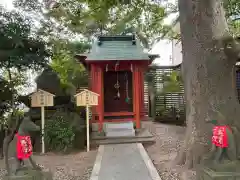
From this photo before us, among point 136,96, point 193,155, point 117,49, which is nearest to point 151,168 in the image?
point 193,155

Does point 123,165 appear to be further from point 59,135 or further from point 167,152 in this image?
point 59,135

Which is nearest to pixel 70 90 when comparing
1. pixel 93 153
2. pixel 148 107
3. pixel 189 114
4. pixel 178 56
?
pixel 148 107

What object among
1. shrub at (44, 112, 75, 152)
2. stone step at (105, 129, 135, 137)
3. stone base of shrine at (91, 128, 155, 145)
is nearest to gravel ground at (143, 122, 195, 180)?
stone base of shrine at (91, 128, 155, 145)

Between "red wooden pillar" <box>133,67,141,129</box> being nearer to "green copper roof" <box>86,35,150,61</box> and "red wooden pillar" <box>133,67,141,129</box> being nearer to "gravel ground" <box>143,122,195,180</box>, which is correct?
"green copper roof" <box>86,35,150,61</box>

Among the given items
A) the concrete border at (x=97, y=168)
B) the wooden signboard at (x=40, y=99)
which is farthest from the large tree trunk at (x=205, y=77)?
the wooden signboard at (x=40, y=99)

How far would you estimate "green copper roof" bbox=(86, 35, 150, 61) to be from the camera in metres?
8.96

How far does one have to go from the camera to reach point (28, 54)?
A: 328 inches

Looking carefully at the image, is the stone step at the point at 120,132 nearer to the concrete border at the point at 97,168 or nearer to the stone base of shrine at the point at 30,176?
the concrete border at the point at 97,168

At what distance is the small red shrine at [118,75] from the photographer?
908cm

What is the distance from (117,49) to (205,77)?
4836 mm

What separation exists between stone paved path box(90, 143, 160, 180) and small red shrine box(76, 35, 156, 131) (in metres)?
2.16

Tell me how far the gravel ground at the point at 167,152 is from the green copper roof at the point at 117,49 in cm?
314

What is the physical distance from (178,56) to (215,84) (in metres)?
19.0

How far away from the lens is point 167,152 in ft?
23.6
